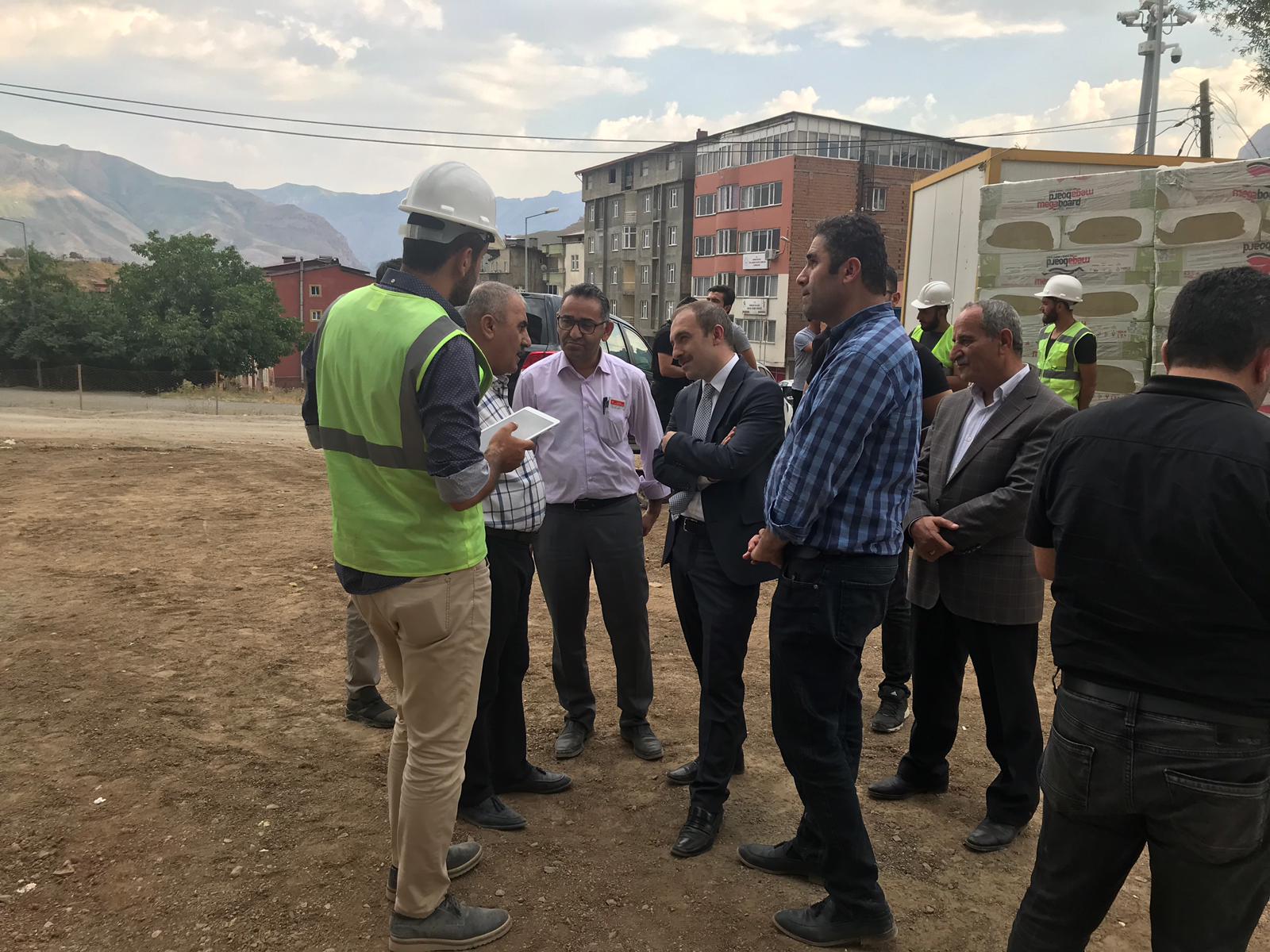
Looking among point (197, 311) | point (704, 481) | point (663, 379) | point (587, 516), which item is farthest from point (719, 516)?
point (197, 311)

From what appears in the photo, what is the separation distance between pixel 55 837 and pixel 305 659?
1799 mm

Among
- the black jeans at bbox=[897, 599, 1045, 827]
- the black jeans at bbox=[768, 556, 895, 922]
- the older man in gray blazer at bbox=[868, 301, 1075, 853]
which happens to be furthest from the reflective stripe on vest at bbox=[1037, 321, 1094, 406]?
the black jeans at bbox=[768, 556, 895, 922]

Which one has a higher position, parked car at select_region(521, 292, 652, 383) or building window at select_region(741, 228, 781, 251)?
building window at select_region(741, 228, 781, 251)

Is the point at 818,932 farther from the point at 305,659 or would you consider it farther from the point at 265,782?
the point at 305,659

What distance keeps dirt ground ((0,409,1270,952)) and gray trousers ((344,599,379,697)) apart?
207 millimetres

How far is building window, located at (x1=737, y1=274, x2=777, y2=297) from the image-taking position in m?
48.9

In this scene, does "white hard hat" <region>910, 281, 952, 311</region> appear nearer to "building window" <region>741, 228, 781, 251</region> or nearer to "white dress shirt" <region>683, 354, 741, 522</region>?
"white dress shirt" <region>683, 354, 741, 522</region>

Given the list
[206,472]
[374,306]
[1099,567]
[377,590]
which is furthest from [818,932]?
[206,472]

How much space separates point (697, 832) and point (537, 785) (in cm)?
74

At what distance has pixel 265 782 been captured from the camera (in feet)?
11.3

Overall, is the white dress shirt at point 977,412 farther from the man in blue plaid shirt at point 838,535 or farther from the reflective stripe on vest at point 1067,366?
the reflective stripe on vest at point 1067,366

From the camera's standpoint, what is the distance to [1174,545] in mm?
1773

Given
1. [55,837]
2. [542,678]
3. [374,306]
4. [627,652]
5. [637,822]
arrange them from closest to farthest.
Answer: [374,306]
[55,837]
[637,822]
[627,652]
[542,678]

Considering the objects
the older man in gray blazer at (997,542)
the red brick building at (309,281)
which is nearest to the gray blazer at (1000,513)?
the older man in gray blazer at (997,542)
